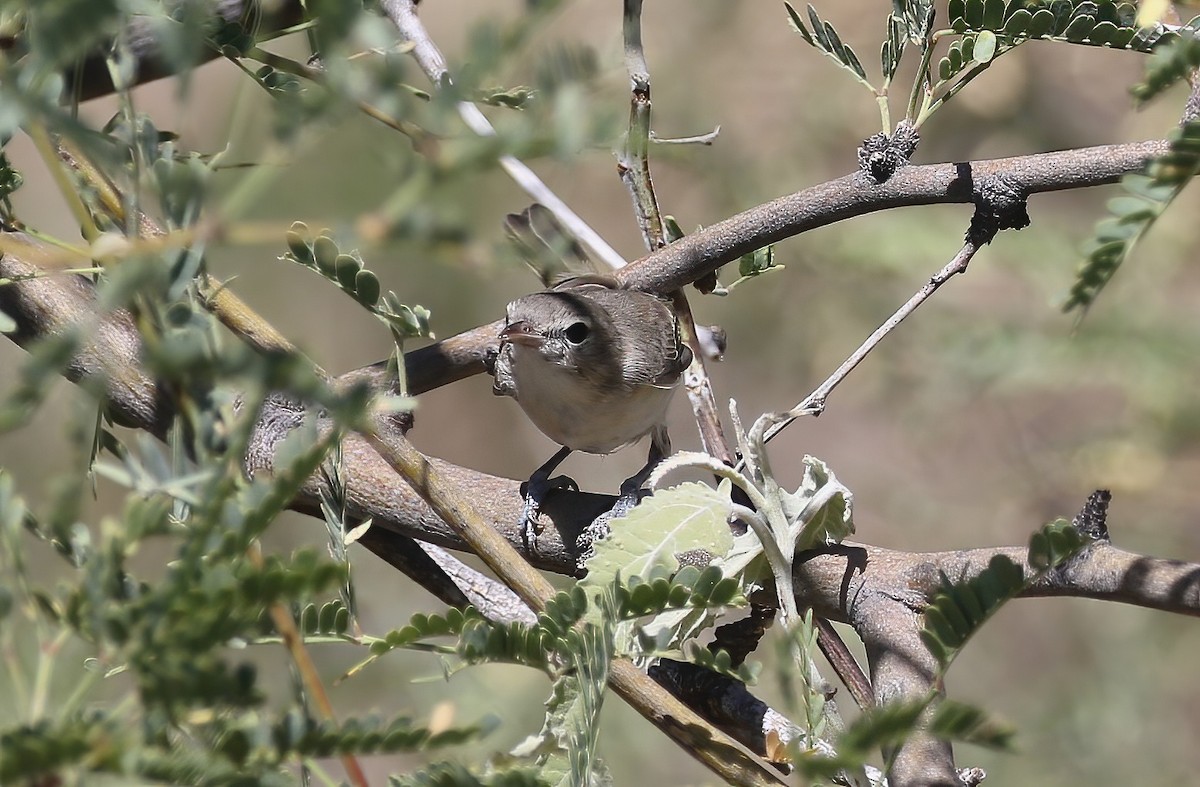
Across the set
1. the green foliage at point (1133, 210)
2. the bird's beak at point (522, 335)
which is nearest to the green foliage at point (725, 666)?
the green foliage at point (1133, 210)

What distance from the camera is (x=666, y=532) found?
1652 millimetres

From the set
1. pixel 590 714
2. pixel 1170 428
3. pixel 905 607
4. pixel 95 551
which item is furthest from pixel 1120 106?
pixel 95 551

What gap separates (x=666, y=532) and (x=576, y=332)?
6.64 ft

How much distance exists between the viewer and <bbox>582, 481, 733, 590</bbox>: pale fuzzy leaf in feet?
5.30

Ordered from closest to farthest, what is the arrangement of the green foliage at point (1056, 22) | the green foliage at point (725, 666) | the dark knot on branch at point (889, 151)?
the green foliage at point (725, 666) → the green foliage at point (1056, 22) → the dark knot on branch at point (889, 151)

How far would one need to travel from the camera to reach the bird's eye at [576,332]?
3.58 metres

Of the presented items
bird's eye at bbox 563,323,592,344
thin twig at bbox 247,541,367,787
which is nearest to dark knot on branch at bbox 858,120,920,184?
thin twig at bbox 247,541,367,787

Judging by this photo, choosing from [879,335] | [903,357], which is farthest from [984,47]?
[903,357]

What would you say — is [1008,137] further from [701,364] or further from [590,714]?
[590,714]

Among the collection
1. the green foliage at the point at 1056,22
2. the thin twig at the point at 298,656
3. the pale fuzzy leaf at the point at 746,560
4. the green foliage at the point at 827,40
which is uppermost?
the green foliage at the point at 1056,22

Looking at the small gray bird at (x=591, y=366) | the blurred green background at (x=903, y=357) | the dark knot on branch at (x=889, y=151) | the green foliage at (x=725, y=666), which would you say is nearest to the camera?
the green foliage at (x=725, y=666)

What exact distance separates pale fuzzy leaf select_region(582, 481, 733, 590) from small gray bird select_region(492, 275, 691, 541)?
1.60 metres

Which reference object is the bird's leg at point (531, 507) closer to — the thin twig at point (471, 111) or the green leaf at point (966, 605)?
the thin twig at point (471, 111)

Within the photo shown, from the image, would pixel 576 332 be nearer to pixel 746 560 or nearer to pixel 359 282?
pixel 746 560
